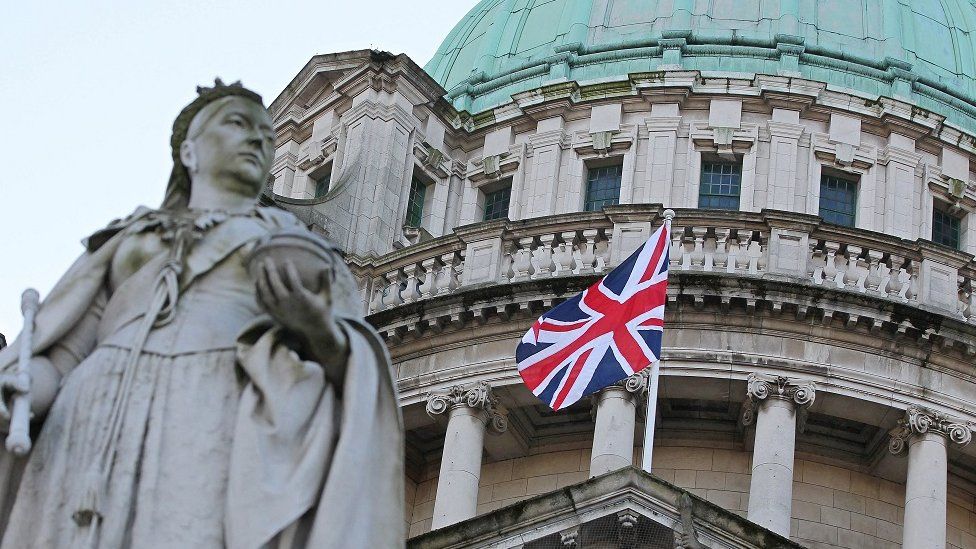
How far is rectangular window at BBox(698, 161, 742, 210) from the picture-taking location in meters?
37.5

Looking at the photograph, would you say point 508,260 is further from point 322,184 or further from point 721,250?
point 322,184

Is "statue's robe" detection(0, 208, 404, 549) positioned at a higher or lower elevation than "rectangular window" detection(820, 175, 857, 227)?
lower

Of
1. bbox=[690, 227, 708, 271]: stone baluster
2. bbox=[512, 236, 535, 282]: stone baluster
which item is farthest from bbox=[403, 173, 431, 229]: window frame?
bbox=[690, 227, 708, 271]: stone baluster

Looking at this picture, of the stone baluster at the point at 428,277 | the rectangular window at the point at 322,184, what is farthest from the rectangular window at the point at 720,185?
the rectangular window at the point at 322,184

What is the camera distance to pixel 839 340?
3322cm

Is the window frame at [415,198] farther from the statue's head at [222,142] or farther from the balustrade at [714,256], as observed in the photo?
the statue's head at [222,142]

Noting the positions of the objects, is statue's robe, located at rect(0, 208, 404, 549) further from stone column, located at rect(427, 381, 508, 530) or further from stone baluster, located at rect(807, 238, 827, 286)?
stone baluster, located at rect(807, 238, 827, 286)

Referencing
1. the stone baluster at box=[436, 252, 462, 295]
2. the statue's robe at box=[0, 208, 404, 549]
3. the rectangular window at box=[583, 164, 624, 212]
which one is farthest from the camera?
the rectangular window at box=[583, 164, 624, 212]

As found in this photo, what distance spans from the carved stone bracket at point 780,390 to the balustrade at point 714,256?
1414 mm

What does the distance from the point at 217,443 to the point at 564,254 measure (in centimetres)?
2742

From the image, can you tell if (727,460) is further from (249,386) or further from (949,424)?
(249,386)

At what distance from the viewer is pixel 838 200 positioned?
3778cm

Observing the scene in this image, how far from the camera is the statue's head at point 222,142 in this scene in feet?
25.6

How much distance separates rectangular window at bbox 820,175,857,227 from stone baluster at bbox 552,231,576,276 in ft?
15.5
